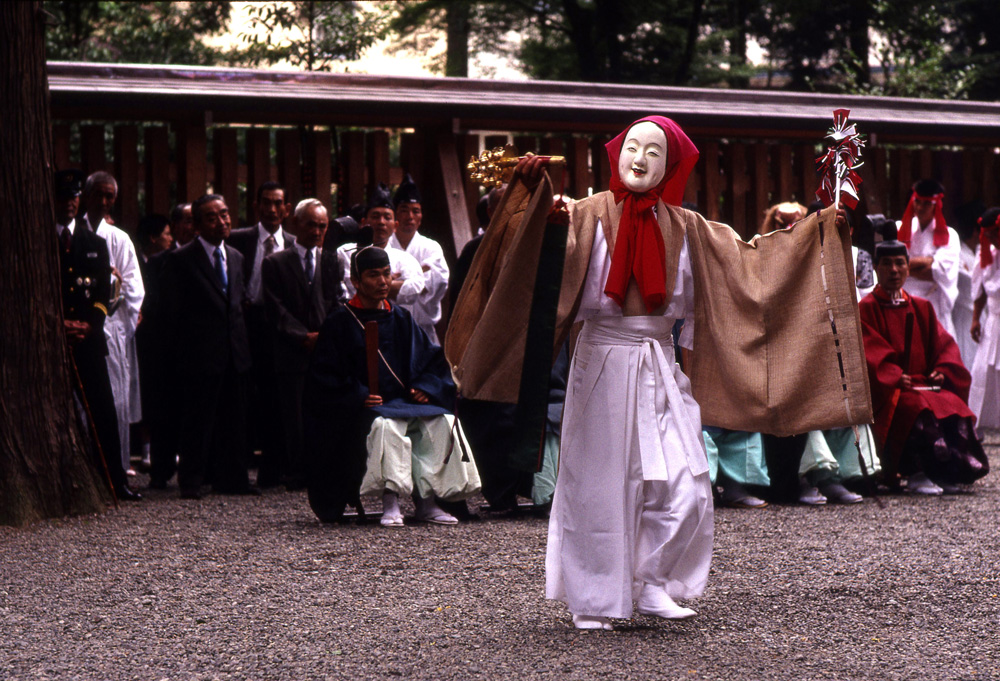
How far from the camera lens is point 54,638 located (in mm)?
4527

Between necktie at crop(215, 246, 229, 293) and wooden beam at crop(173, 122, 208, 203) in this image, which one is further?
wooden beam at crop(173, 122, 208, 203)

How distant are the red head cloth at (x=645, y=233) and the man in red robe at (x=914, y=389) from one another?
12.0ft

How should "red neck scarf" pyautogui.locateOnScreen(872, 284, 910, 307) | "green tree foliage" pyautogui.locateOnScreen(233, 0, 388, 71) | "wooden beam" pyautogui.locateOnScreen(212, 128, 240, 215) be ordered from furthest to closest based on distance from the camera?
"green tree foliage" pyautogui.locateOnScreen(233, 0, 388, 71)
"wooden beam" pyautogui.locateOnScreen(212, 128, 240, 215)
"red neck scarf" pyautogui.locateOnScreen(872, 284, 910, 307)

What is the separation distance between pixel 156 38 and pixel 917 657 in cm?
1627

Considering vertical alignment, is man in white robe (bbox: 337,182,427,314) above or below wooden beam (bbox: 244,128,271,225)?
below

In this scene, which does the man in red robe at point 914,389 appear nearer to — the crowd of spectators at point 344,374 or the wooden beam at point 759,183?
the crowd of spectators at point 344,374

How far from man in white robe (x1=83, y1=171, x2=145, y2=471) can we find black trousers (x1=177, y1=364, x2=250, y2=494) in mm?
635

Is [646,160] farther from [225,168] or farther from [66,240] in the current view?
[225,168]

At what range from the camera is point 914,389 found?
8031mm

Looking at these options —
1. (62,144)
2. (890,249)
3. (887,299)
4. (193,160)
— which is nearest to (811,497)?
(887,299)

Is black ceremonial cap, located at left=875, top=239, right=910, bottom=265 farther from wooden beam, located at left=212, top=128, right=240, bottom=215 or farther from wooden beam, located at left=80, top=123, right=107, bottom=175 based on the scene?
wooden beam, located at left=80, top=123, right=107, bottom=175

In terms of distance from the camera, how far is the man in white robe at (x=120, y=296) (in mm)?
8406

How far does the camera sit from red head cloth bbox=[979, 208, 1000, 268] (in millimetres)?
10641

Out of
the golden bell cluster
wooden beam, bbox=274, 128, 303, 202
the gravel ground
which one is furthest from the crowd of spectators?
the golden bell cluster
